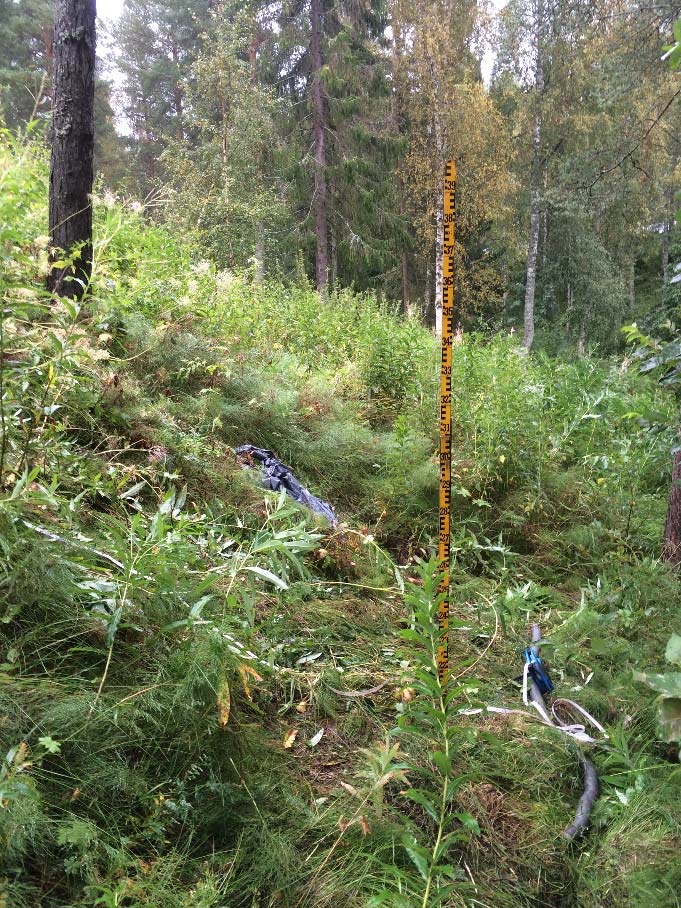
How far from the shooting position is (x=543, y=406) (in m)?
5.59

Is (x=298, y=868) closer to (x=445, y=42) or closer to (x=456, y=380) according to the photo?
(x=456, y=380)

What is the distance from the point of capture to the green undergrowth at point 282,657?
1.77m

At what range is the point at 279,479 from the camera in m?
4.30

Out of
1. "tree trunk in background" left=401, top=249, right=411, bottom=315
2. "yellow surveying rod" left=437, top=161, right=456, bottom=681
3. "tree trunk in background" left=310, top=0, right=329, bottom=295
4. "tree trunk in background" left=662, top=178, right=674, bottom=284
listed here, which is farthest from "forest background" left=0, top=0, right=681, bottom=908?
"tree trunk in background" left=401, top=249, right=411, bottom=315

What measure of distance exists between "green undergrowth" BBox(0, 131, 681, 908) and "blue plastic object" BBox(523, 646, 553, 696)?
0.41 feet

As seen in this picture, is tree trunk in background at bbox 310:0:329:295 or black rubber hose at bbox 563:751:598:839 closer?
black rubber hose at bbox 563:751:598:839

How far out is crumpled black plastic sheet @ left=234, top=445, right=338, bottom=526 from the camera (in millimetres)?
4168

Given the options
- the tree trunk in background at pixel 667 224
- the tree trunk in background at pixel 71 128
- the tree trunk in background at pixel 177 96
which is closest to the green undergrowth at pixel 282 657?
the tree trunk in background at pixel 71 128

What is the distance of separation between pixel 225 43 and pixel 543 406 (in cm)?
1885

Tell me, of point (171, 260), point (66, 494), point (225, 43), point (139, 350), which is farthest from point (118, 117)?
point (66, 494)

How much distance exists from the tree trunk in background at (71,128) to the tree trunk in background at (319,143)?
42.3ft

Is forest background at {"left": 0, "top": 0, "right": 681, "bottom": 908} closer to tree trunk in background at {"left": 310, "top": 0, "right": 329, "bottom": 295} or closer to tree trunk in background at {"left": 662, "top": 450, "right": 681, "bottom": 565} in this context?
tree trunk in background at {"left": 662, "top": 450, "right": 681, "bottom": 565}

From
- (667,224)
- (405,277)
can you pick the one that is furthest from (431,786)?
(667,224)

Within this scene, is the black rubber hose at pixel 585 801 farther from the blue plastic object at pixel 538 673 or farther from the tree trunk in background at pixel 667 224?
the tree trunk in background at pixel 667 224
